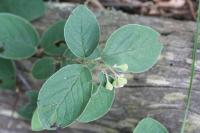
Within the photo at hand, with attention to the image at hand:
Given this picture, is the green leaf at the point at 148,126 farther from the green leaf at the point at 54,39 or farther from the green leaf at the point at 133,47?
the green leaf at the point at 54,39

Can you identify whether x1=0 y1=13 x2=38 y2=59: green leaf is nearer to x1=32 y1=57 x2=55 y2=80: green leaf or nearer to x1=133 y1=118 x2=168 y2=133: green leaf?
x1=32 y1=57 x2=55 y2=80: green leaf

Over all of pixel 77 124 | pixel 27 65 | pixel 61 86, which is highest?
pixel 61 86

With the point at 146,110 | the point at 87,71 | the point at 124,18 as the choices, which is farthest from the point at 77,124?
the point at 124,18

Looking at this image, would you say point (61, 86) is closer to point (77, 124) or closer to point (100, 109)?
point (100, 109)

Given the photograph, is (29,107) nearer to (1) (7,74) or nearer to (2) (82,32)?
(1) (7,74)

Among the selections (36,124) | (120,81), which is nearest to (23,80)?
(36,124)
